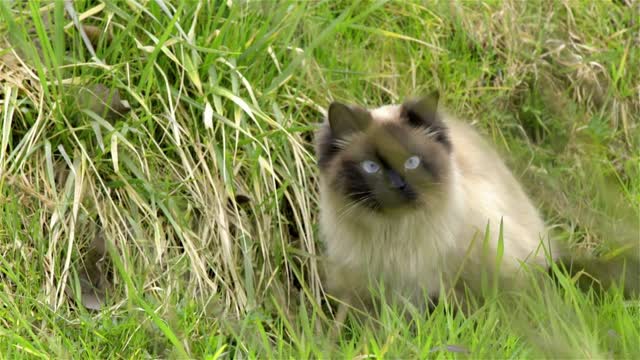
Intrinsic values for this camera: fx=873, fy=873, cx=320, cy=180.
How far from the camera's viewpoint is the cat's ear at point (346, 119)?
10.6 feet

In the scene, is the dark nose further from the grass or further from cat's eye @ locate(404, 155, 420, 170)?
the grass

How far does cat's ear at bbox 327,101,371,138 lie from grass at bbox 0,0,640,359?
0.52 meters

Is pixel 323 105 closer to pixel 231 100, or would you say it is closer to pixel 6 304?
pixel 231 100

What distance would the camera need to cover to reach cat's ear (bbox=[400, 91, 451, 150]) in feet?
10.7

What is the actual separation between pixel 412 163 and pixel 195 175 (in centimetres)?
103

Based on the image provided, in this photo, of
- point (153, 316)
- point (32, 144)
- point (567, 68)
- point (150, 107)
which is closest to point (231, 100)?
point (150, 107)

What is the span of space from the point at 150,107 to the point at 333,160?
91cm

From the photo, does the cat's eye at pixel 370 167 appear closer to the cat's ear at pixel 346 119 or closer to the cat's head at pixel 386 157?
the cat's head at pixel 386 157

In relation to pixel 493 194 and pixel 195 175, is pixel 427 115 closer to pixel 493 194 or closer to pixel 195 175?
pixel 493 194

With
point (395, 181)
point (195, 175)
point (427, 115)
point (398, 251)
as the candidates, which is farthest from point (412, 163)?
point (195, 175)

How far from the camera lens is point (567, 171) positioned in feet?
13.8

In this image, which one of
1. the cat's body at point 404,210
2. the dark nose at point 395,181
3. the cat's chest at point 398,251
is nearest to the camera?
the dark nose at point 395,181

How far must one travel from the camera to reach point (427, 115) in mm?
3287

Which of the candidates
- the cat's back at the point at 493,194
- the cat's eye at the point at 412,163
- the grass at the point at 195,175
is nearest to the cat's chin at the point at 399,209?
the cat's eye at the point at 412,163
